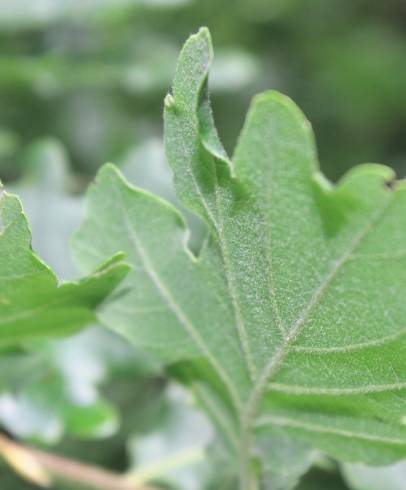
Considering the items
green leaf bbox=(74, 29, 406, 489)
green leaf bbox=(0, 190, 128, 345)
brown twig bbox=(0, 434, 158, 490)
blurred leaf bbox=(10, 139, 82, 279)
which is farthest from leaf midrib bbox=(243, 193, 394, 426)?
blurred leaf bbox=(10, 139, 82, 279)

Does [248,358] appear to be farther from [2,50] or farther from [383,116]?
[383,116]

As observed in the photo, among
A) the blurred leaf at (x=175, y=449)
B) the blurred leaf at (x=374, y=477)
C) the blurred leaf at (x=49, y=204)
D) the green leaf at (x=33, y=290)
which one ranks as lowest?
the blurred leaf at (x=175, y=449)

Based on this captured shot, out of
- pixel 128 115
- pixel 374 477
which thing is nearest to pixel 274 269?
pixel 374 477

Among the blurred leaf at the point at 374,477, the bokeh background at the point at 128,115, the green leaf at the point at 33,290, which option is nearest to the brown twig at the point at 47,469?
the bokeh background at the point at 128,115

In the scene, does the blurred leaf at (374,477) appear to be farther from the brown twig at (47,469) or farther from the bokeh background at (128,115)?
the brown twig at (47,469)

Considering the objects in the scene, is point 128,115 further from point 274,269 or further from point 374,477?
point 274,269

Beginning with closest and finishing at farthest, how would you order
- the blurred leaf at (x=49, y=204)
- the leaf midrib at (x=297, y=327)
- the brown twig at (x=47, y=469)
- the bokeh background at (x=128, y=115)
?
the leaf midrib at (x=297, y=327)
the brown twig at (x=47, y=469)
the bokeh background at (x=128, y=115)
the blurred leaf at (x=49, y=204)

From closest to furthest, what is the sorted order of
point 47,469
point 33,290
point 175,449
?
point 33,290, point 47,469, point 175,449
